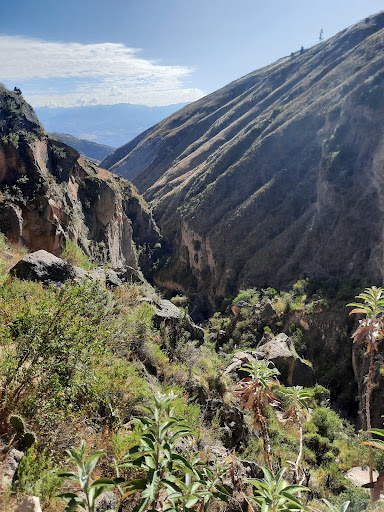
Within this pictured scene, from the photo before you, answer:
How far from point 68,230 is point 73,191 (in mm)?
5432

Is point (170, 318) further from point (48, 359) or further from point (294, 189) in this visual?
point (294, 189)

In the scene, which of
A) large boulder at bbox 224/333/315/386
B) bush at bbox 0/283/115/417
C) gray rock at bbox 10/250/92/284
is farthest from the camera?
large boulder at bbox 224/333/315/386

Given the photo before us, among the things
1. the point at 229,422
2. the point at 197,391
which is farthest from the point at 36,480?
the point at 229,422

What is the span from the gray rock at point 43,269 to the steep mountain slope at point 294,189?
22532 mm

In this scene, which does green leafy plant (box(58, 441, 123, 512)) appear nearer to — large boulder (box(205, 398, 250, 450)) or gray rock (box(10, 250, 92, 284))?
large boulder (box(205, 398, 250, 450))

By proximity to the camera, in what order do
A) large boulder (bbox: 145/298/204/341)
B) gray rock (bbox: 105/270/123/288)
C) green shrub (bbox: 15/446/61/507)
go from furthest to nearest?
1. gray rock (bbox: 105/270/123/288)
2. large boulder (bbox: 145/298/204/341)
3. green shrub (bbox: 15/446/61/507)

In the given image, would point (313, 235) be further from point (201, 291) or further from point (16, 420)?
point (16, 420)

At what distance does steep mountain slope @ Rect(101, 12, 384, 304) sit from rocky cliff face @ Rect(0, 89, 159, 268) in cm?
1836

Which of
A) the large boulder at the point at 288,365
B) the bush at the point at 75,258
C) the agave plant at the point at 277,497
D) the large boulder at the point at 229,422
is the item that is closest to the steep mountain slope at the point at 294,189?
the large boulder at the point at 288,365

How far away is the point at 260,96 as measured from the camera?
67.6 meters

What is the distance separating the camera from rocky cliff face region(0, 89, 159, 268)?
47.3 ft

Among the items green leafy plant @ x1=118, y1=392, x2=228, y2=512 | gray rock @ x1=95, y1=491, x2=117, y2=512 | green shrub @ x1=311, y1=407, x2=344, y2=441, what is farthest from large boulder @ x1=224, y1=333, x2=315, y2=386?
green leafy plant @ x1=118, y1=392, x2=228, y2=512

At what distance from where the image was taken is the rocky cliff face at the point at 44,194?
14.4 metres

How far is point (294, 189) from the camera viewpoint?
3809 centimetres
